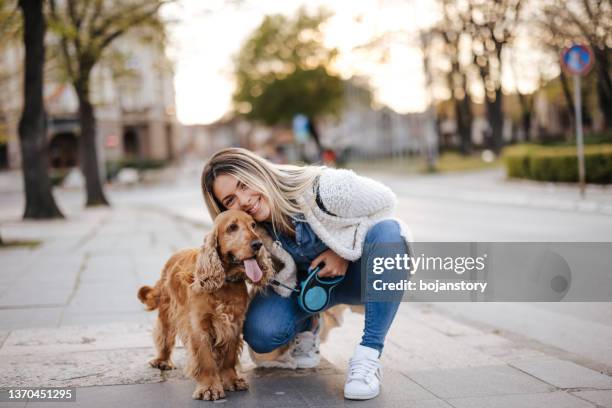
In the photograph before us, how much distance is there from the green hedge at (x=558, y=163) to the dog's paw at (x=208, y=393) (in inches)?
664

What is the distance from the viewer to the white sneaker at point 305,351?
15.0 feet

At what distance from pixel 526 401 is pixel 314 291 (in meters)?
1.26

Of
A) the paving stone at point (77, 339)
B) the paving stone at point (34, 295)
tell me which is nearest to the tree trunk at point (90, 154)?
the paving stone at point (34, 295)

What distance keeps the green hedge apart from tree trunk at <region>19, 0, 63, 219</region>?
13572mm

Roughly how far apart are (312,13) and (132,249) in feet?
169

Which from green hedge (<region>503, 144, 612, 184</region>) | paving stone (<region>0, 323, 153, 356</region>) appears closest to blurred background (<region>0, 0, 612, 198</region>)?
green hedge (<region>503, 144, 612, 184</region>)

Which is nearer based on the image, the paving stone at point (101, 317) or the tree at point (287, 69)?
the paving stone at point (101, 317)

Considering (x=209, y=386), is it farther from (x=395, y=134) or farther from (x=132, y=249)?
(x=395, y=134)

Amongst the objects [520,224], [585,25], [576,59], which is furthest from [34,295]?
[585,25]

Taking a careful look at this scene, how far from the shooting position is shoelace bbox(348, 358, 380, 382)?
3.96 metres

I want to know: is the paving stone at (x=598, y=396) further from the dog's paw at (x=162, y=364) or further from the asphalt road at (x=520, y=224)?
the dog's paw at (x=162, y=364)

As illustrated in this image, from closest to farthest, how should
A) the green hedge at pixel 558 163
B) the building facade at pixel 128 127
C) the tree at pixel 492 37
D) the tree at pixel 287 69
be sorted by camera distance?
the green hedge at pixel 558 163 < the tree at pixel 492 37 < the tree at pixel 287 69 < the building facade at pixel 128 127

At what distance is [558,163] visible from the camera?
21.2 m

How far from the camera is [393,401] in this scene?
12.7 ft
